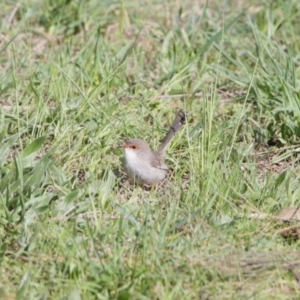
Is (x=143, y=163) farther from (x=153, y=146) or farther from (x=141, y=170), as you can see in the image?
(x=153, y=146)

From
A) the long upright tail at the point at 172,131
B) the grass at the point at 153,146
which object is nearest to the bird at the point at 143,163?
the long upright tail at the point at 172,131

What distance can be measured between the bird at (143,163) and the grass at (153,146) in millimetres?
112

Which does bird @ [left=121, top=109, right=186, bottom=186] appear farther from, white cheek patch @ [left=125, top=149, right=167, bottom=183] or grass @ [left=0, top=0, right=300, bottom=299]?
grass @ [left=0, top=0, right=300, bottom=299]

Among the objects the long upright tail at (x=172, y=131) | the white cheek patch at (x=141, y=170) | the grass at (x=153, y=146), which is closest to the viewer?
the grass at (x=153, y=146)

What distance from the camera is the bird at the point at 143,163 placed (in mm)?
5910

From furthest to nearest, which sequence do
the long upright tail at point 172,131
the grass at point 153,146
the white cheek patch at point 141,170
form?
the long upright tail at point 172,131 < the white cheek patch at point 141,170 < the grass at point 153,146

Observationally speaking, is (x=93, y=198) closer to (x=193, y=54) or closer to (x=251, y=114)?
(x=251, y=114)

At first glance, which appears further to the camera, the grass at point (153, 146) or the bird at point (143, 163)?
the bird at point (143, 163)

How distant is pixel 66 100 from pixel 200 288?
246cm

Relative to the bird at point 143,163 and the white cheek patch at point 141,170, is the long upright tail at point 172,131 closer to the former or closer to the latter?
the bird at point 143,163

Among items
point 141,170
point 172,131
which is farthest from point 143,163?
point 172,131

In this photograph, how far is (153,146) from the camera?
20.9 feet

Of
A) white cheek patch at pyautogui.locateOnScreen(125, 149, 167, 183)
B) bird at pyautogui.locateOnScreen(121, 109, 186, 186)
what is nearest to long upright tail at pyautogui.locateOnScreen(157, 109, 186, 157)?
bird at pyautogui.locateOnScreen(121, 109, 186, 186)

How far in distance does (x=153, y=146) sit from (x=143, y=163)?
40cm
